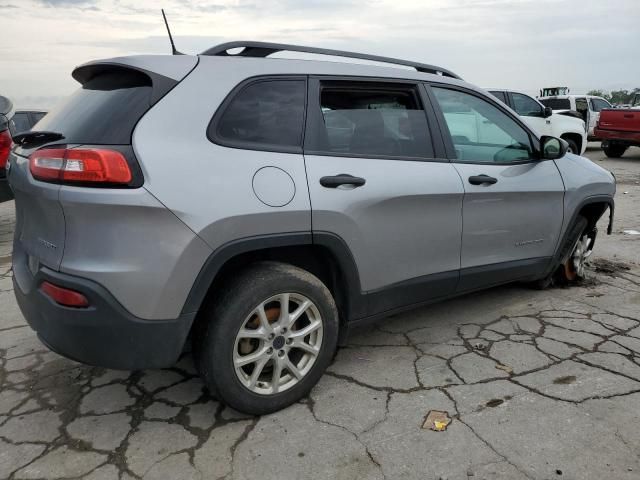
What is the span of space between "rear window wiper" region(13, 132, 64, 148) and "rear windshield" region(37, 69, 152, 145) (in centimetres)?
4

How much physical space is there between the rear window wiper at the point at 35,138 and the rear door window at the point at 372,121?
1.17 meters

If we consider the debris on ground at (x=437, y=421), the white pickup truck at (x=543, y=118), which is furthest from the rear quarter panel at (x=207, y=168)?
the white pickup truck at (x=543, y=118)

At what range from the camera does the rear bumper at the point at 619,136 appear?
512 inches

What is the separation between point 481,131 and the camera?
3391 mm

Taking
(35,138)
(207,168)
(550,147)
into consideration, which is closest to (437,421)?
(207,168)

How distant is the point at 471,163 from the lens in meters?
3.18

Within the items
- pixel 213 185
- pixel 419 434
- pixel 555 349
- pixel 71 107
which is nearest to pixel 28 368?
pixel 71 107

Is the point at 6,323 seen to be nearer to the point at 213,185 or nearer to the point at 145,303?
the point at 145,303

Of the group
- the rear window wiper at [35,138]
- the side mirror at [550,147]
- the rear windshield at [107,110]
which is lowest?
the side mirror at [550,147]

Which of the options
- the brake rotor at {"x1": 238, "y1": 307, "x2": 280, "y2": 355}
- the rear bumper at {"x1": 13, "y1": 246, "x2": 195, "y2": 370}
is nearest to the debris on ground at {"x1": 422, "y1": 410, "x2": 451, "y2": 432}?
the brake rotor at {"x1": 238, "y1": 307, "x2": 280, "y2": 355}

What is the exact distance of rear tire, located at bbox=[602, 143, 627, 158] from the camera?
1428 centimetres

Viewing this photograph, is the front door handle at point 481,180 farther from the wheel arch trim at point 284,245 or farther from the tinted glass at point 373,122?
the wheel arch trim at point 284,245

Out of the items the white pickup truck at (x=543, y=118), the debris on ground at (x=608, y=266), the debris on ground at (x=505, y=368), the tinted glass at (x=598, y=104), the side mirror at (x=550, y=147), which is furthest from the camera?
the tinted glass at (x=598, y=104)

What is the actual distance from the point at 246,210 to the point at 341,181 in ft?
1.80
